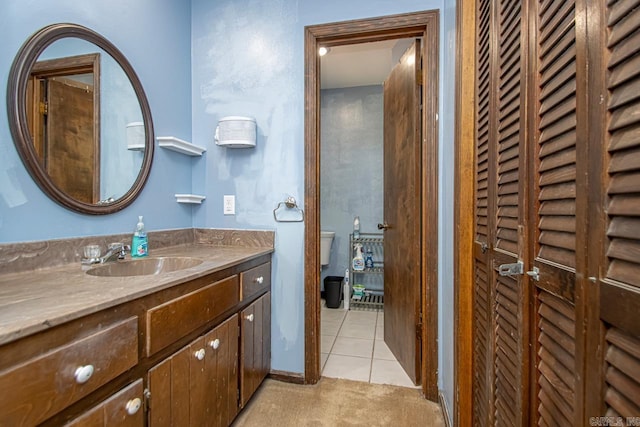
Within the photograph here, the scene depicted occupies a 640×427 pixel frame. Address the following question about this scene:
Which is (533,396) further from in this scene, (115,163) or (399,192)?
(115,163)

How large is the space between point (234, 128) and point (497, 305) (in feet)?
5.31

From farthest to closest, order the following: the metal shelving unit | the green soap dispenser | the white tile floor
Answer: the metal shelving unit
the white tile floor
the green soap dispenser

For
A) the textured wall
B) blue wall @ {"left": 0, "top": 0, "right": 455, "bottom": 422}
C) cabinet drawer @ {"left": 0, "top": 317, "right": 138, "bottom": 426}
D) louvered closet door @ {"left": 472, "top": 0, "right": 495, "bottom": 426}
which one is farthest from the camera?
the textured wall

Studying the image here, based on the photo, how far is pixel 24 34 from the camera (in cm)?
110

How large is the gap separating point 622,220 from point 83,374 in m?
1.14

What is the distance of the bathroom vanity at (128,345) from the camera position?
62cm

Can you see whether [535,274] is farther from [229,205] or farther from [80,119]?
[80,119]

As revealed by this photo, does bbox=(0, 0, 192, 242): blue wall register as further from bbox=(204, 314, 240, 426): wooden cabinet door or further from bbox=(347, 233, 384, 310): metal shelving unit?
bbox=(347, 233, 384, 310): metal shelving unit

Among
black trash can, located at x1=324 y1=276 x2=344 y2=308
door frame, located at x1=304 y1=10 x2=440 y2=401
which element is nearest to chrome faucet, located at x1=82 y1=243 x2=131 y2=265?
door frame, located at x1=304 y1=10 x2=440 y2=401

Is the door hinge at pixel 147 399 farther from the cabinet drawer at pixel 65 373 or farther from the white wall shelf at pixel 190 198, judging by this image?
the white wall shelf at pixel 190 198

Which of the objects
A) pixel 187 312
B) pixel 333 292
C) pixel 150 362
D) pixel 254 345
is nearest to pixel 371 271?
pixel 333 292

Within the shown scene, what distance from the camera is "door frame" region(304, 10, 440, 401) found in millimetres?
1720

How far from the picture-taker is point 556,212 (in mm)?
636

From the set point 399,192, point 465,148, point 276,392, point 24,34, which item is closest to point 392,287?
point 399,192
